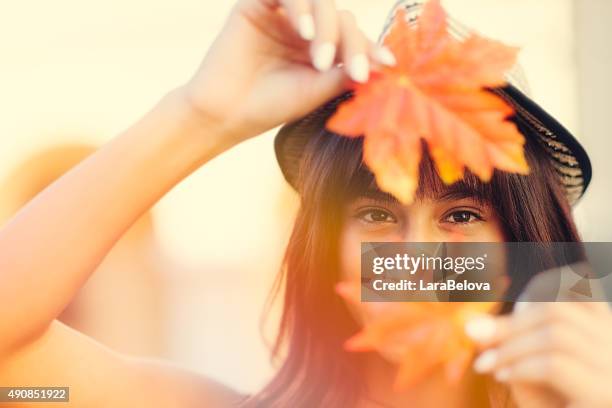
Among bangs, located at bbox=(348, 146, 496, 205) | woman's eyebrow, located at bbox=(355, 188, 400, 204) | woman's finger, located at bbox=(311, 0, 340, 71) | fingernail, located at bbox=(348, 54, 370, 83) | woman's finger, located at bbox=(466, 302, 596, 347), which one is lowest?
woman's finger, located at bbox=(466, 302, 596, 347)

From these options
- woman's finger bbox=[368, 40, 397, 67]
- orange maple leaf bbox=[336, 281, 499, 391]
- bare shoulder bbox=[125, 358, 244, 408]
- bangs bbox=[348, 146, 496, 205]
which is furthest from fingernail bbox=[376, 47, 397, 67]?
bare shoulder bbox=[125, 358, 244, 408]

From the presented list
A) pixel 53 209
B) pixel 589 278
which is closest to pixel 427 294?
pixel 589 278

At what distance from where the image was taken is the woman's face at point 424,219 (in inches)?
30.7

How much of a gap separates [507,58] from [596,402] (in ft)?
1.36

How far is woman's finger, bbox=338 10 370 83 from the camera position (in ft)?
2.17

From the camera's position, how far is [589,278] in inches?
32.5

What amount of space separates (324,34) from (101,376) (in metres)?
0.44

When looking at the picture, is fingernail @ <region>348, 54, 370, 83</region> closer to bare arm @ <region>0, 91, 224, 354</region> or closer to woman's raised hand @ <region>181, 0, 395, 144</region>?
woman's raised hand @ <region>181, 0, 395, 144</region>

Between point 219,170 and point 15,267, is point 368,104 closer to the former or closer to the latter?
point 219,170

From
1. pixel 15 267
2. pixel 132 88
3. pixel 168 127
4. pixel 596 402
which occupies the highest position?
pixel 132 88

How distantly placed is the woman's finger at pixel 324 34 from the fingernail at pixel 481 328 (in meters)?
0.32

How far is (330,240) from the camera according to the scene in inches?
32.4
